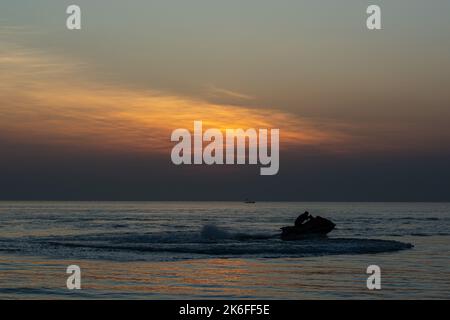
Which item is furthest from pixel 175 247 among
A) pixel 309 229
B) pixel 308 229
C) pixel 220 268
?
pixel 309 229

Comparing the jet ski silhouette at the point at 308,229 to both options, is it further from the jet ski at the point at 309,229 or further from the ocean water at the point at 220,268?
the ocean water at the point at 220,268

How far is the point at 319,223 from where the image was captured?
49.3m

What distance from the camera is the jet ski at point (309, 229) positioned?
47.5 m

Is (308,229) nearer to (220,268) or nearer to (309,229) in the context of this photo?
(309,229)

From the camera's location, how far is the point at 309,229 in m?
49.1

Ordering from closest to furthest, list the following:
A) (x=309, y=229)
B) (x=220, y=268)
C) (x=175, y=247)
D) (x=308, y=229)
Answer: (x=220, y=268)
(x=175, y=247)
(x=308, y=229)
(x=309, y=229)

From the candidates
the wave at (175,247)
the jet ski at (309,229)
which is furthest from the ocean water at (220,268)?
the jet ski at (309,229)

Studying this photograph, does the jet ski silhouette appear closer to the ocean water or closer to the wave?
the wave

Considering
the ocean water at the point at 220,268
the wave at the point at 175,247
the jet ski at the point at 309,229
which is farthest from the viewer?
the jet ski at the point at 309,229

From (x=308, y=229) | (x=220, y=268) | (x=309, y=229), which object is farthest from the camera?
(x=309, y=229)
